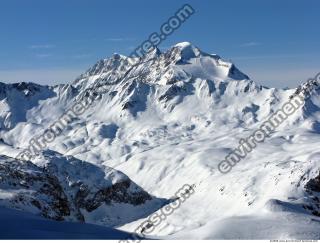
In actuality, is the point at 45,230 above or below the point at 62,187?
below

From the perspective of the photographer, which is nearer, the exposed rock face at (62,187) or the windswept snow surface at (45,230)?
the windswept snow surface at (45,230)

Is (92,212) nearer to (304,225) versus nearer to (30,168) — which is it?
(30,168)

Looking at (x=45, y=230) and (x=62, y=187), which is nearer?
(x=45, y=230)

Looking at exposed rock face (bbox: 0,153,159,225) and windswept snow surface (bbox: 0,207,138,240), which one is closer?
windswept snow surface (bbox: 0,207,138,240)

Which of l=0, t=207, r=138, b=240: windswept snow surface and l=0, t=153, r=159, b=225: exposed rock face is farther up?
l=0, t=153, r=159, b=225: exposed rock face

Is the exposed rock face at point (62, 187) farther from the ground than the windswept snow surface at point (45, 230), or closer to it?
farther from the ground

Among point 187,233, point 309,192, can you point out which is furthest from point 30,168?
point 187,233

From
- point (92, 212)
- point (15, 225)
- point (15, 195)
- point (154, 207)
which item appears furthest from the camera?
point (154, 207)

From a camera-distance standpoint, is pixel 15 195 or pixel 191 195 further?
pixel 191 195
